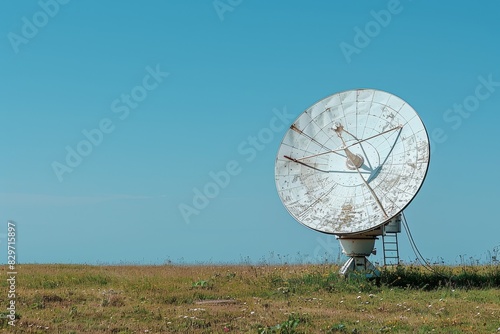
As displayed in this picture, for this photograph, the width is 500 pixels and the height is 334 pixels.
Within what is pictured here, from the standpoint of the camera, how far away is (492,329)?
41.3ft

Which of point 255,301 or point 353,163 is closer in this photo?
point 255,301

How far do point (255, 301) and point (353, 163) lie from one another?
6.01 meters

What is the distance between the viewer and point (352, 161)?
20281 mm

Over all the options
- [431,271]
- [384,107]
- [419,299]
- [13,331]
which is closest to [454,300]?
[419,299]

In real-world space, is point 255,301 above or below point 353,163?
below

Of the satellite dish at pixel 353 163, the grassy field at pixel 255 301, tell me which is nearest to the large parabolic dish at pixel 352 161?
the satellite dish at pixel 353 163

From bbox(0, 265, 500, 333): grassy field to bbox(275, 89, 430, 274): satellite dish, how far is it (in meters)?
1.91

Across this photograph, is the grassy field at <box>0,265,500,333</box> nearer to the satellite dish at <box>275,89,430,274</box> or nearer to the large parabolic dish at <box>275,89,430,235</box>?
the satellite dish at <box>275,89,430,274</box>

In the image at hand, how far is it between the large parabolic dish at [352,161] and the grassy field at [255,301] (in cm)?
201

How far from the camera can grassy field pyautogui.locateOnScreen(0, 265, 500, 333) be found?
12.7 metres

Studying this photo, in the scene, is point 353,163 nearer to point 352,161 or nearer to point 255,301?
point 352,161

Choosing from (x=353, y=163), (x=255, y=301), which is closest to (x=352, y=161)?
(x=353, y=163)

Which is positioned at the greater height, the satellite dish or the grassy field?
Answer: the satellite dish

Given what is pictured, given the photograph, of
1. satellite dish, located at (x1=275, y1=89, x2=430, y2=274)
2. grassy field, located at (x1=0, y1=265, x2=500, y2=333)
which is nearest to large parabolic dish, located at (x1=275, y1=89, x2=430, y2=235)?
satellite dish, located at (x1=275, y1=89, x2=430, y2=274)
